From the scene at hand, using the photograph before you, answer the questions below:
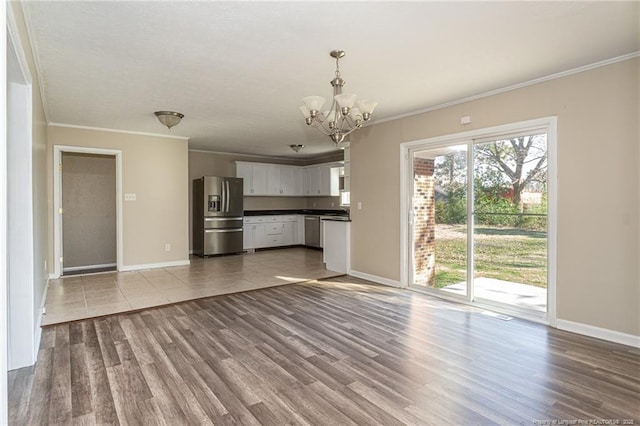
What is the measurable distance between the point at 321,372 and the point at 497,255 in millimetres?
2499

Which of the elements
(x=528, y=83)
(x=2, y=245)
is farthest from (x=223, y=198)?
(x=2, y=245)

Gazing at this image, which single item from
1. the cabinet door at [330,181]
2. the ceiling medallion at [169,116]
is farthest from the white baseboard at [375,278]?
the ceiling medallion at [169,116]

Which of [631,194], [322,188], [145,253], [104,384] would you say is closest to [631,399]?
[631,194]

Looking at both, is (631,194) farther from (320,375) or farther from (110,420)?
(110,420)

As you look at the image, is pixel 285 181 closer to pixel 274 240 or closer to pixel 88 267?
pixel 274 240

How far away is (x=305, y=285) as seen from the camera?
5.01m

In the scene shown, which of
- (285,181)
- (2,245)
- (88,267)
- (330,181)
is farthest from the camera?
(285,181)

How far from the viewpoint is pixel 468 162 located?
13.5 feet

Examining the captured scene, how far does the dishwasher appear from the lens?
28.8 ft

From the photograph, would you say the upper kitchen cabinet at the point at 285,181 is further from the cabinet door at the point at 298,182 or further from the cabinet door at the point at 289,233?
the cabinet door at the point at 289,233

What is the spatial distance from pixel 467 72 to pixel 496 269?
2122mm

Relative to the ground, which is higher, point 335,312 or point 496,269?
point 496,269

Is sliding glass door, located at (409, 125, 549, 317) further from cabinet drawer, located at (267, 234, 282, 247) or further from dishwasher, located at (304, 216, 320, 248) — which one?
cabinet drawer, located at (267, 234, 282, 247)

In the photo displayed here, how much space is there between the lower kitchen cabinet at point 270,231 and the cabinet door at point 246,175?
2.31 ft
